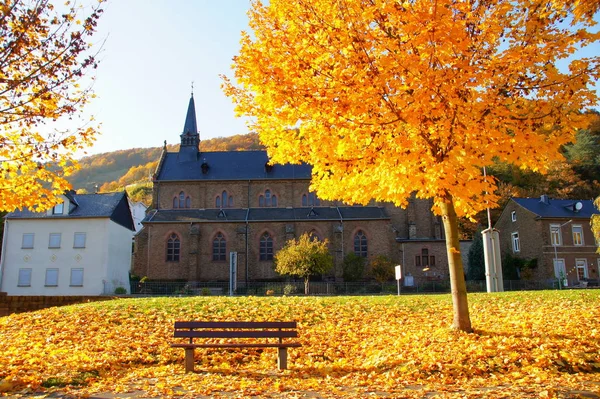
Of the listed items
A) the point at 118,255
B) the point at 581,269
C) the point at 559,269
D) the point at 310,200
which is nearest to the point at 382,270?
the point at 310,200

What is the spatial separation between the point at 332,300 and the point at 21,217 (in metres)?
32.8

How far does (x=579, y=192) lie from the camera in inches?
2488

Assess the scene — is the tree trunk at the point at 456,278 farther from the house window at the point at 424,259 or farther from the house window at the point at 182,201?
the house window at the point at 182,201

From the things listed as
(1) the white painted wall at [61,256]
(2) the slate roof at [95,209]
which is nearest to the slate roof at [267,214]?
(2) the slate roof at [95,209]

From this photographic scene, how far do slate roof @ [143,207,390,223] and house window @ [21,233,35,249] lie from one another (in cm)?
951

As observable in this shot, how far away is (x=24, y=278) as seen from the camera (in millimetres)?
39531

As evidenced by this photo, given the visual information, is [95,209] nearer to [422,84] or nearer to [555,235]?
[422,84]

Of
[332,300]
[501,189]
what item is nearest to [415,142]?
[332,300]

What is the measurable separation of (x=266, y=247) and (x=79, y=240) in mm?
15698

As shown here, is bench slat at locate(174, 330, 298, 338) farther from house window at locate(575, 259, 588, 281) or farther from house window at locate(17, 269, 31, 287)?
house window at locate(575, 259, 588, 281)

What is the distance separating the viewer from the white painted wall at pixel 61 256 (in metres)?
39.5

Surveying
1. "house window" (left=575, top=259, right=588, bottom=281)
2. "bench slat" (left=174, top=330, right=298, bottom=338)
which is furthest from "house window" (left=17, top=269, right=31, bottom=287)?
"house window" (left=575, top=259, right=588, bottom=281)

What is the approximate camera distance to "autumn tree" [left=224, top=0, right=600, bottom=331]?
8.55 m

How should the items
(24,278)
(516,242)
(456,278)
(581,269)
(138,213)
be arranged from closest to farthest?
(456,278) < (24,278) < (581,269) < (516,242) < (138,213)
